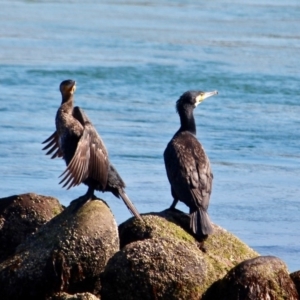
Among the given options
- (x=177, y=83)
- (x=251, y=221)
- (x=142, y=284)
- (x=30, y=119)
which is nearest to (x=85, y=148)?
(x=142, y=284)

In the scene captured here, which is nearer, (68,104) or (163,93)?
(68,104)

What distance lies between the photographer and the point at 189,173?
6.77 m

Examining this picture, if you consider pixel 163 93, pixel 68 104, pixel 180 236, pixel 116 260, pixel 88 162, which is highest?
pixel 68 104

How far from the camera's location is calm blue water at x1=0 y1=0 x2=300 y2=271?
28.4 feet

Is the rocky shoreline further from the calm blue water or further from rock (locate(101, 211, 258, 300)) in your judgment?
the calm blue water

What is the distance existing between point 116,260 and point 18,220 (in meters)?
1.08

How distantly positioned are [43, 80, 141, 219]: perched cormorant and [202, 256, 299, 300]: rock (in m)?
1.01

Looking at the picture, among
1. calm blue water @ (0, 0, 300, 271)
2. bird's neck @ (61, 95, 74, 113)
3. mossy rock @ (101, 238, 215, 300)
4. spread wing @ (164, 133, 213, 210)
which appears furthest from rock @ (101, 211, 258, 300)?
calm blue water @ (0, 0, 300, 271)

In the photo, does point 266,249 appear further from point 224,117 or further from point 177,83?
point 177,83

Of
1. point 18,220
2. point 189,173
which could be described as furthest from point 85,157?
point 189,173

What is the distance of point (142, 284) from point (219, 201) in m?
3.23

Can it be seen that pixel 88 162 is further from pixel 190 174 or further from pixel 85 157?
pixel 190 174

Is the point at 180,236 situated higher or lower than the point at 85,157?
lower

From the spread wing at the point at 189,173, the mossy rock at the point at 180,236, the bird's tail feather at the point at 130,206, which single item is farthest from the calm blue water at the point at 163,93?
the bird's tail feather at the point at 130,206
